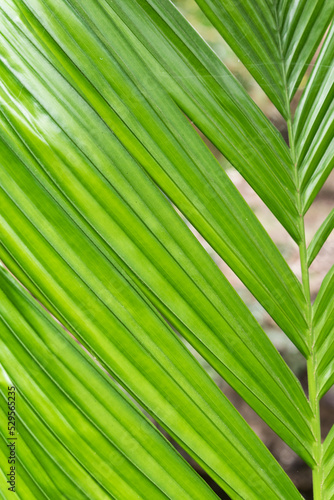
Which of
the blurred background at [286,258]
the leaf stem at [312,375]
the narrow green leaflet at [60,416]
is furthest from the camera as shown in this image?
the blurred background at [286,258]

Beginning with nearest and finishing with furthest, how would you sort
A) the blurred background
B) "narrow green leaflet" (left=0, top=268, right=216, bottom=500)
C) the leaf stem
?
1. "narrow green leaflet" (left=0, top=268, right=216, bottom=500)
2. the leaf stem
3. the blurred background

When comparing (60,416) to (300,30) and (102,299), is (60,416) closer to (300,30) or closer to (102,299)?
(102,299)

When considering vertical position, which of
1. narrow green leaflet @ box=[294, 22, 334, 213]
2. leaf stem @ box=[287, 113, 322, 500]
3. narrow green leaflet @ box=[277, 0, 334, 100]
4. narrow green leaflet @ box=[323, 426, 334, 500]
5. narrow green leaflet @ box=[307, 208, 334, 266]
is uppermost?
narrow green leaflet @ box=[277, 0, 334, 100]

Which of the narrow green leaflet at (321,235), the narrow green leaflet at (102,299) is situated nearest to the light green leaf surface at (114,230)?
the narrow green leaflet at (102,299)

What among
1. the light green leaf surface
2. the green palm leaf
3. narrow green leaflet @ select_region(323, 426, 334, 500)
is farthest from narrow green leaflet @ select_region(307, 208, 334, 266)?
narrow green leaflet @ select_region(323, 426, 334, 500)

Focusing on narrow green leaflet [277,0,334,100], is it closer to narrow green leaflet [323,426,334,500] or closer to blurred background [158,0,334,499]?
blurred background [158,0,334,499]

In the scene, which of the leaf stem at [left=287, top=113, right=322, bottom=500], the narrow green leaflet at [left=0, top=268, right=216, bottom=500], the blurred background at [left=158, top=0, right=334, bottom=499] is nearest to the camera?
the narrow green leaflet at [left=0, top=268, right=216, bottom=500]

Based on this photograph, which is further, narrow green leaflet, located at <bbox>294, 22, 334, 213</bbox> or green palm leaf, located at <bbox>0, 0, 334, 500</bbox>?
narrow green leaflet, located at <bbox>294, 22, 334, 213</bbox>

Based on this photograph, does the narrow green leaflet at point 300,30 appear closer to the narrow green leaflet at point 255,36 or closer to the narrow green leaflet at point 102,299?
the narrow green leaflet at point 255,36
